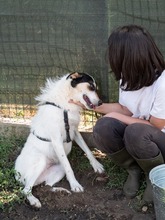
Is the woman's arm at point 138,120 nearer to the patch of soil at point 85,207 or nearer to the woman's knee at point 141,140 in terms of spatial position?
the woman's knee at point 141,140

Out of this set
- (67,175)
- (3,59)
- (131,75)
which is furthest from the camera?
(3,59)

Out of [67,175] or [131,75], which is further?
[67,175]

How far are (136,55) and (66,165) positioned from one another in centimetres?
140

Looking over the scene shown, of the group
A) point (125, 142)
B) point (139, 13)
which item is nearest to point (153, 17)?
point (139, 13)

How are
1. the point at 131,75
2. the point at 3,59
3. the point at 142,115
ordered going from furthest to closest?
the point at 3,59
the point at 142,115
the point at 131,75

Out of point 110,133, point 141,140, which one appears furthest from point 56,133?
point 141,140

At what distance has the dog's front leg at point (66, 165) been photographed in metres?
4.09

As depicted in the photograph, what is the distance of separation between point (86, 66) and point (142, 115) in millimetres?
1184

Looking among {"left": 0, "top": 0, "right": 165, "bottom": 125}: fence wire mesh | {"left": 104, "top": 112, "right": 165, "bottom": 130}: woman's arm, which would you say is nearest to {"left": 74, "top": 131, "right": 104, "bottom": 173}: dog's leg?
{"left": 0, "top": 0, "right": 165, "bottom": 125}: fence wire mesh

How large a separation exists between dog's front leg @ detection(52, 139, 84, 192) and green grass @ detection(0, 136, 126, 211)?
0.94ft

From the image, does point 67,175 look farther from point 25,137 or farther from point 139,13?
point 139,13

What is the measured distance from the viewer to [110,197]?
3943 mm

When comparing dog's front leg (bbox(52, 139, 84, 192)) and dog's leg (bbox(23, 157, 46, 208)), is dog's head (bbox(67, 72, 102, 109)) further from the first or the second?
dog's leg (bbox(23, 157, 46, 208))

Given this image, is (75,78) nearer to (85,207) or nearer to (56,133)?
(56,133)
